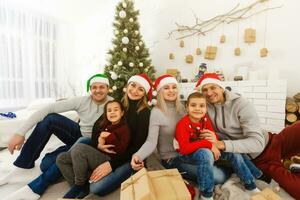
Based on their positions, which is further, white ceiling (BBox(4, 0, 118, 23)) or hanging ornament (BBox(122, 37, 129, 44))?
white ceiling (BBox(4, 0, 118, 23))

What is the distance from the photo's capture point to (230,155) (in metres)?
1.50

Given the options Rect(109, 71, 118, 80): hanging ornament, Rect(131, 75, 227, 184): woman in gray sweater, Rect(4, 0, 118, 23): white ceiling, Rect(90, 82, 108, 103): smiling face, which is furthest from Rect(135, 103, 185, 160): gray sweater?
Rect(4, 0, 118, 23): white ceiling

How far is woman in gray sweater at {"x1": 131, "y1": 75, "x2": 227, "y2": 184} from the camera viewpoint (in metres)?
1.55

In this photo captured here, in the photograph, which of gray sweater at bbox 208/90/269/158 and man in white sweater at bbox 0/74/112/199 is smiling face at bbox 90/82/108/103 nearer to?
man in white sweater at bbox 0/74/112/199

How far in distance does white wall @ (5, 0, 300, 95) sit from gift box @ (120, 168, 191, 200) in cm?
→ 191

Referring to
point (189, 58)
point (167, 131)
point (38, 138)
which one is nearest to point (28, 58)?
point (38, 138)

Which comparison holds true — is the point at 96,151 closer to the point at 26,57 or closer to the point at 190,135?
the point at 190,135

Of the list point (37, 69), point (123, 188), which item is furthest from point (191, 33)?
point (37, 69)

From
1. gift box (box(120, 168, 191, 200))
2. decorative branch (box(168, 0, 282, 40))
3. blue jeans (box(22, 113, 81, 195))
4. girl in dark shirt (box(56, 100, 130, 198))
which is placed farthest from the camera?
decorative branch (box(168, 0, 282, 40))

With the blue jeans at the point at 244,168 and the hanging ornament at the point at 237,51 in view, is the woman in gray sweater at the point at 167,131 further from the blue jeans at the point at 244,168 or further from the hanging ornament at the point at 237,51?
the hanging ornament at the point at 237,51

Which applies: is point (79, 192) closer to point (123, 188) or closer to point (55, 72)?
point (123, 188)

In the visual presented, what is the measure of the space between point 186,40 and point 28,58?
10.1 ft

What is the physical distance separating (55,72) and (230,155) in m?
4.17

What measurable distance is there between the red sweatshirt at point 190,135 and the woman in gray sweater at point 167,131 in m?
0.11
